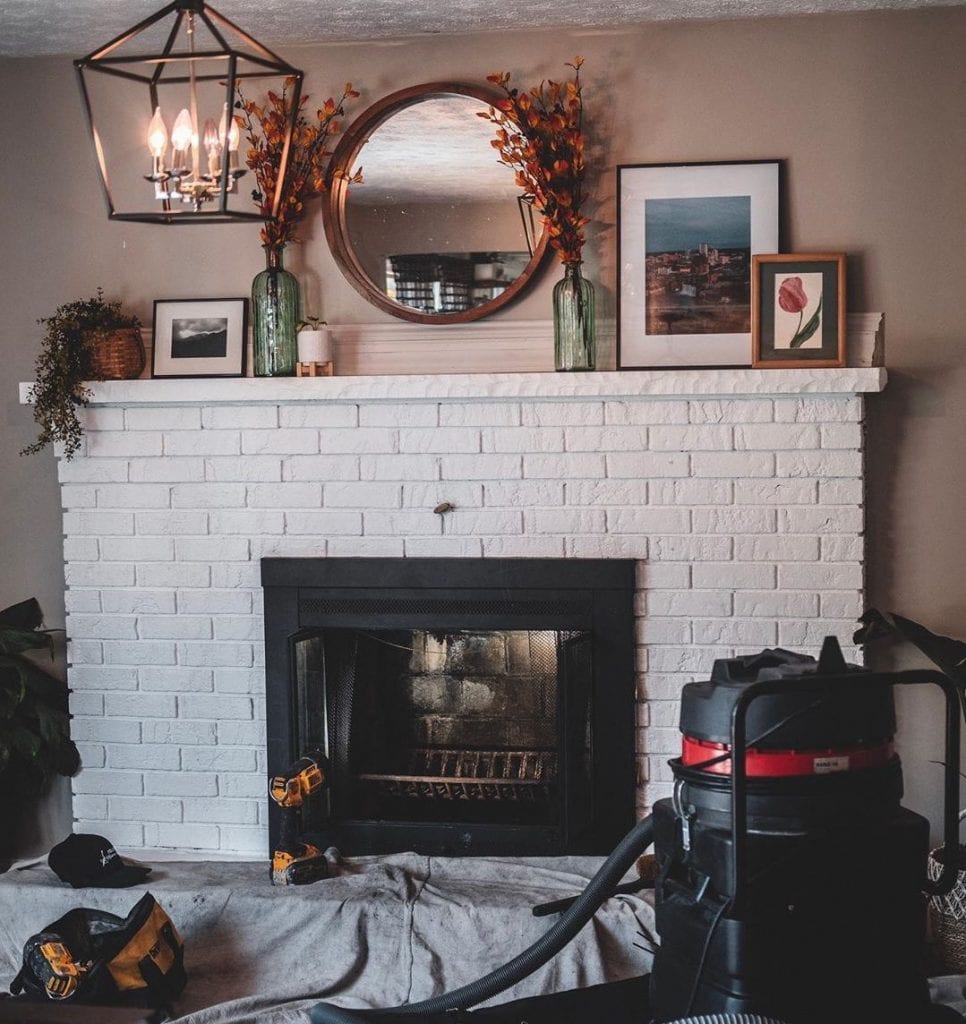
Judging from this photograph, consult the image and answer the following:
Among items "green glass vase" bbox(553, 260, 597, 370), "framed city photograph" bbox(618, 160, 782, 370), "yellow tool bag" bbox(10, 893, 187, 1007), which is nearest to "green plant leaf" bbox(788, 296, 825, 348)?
"framed city photograph" bbox(618, 160, 782, 370)

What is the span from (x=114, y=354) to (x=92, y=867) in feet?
4.24

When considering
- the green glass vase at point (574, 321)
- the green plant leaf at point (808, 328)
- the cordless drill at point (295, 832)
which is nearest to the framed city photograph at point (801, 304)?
the green plant leaf at point (808, 328)

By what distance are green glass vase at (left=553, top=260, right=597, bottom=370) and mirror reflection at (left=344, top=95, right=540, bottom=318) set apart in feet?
0.51

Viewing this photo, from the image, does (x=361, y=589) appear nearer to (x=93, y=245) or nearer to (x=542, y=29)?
(x=93, y=245)

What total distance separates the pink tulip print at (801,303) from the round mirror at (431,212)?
614 mm

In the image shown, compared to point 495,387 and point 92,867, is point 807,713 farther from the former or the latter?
point 92,867

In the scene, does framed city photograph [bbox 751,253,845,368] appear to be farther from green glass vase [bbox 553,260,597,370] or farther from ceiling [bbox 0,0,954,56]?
ceiling [bbox 0,0,954,56]

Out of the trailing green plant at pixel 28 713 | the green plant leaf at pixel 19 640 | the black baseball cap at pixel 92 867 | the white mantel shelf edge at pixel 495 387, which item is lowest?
the black baseball cap at pixel 92 867

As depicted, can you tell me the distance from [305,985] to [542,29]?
2.35 meters

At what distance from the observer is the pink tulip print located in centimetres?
292

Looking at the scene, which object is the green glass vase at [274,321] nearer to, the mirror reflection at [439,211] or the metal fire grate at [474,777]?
the mirror reflection at [439,211]

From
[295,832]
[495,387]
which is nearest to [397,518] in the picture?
[495,387]

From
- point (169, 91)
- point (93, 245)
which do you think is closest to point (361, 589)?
point (93, 245)

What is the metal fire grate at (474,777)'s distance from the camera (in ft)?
10.4
